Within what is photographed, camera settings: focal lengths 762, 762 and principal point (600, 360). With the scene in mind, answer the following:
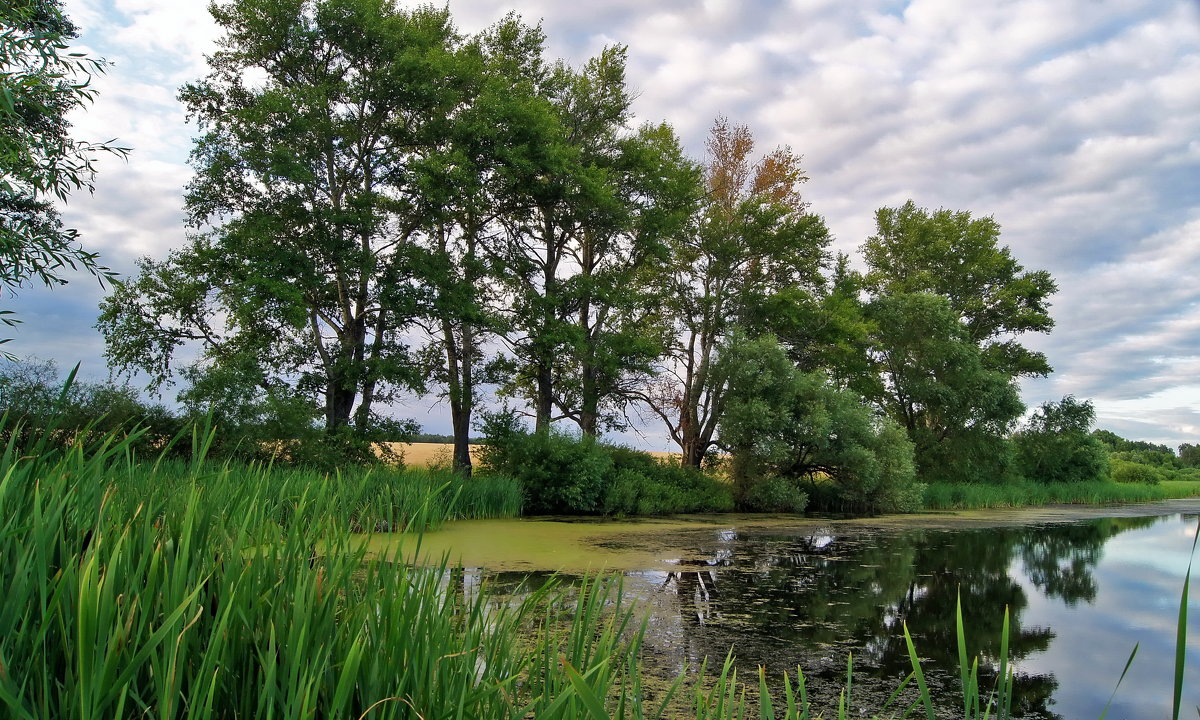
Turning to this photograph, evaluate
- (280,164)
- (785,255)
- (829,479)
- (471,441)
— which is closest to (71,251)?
(280,164)

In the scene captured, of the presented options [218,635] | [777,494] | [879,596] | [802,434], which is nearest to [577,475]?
[777,494]

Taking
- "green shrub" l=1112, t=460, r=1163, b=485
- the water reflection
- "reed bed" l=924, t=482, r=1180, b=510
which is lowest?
the water reflection

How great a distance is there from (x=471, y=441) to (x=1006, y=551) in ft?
37.2

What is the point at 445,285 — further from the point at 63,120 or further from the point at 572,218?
the point at 63,120

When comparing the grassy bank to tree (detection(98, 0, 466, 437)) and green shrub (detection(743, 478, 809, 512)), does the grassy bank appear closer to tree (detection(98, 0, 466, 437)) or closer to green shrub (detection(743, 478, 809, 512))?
green shrub (detection(743, 478, 809, 512))

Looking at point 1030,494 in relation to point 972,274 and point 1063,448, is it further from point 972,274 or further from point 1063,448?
point 972,274

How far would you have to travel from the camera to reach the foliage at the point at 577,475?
50.1ft

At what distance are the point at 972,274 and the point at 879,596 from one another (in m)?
27.6

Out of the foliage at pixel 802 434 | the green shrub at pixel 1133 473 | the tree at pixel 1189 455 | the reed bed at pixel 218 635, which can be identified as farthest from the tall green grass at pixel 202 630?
the tree at pixel 1189 455

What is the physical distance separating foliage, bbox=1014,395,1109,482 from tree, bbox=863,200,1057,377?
293 cm

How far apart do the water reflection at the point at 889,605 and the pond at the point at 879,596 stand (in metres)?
0.02

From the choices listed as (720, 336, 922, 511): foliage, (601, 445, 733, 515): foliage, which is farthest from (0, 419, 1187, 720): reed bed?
(720, 336, 922, 511): foliage

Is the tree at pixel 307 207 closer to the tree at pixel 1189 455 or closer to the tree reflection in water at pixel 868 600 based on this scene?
the tree reflection in water at pixel 868 600

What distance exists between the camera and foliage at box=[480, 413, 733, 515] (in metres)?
15.3
